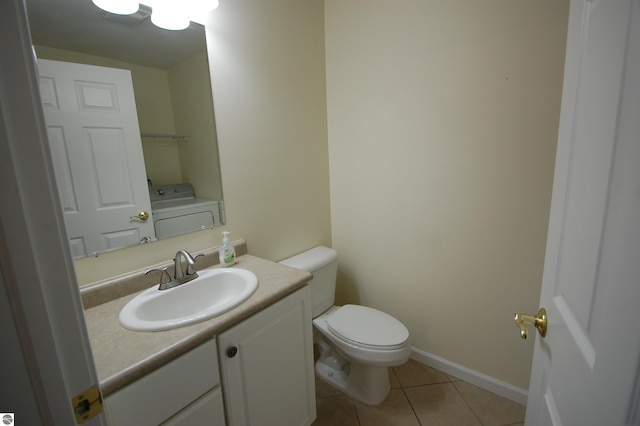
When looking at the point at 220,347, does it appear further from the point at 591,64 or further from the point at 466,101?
the point at 466,101

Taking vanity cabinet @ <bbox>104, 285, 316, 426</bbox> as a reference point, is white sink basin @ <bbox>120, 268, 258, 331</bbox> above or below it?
above

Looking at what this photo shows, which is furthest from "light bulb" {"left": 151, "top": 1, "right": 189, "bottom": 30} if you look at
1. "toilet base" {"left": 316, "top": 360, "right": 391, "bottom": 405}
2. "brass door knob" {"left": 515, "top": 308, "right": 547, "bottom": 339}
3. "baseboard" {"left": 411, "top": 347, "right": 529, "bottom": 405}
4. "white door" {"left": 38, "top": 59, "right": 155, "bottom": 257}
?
"baseboard" {"left": 411, "top": 347, "right": 529, "bottom": 405}

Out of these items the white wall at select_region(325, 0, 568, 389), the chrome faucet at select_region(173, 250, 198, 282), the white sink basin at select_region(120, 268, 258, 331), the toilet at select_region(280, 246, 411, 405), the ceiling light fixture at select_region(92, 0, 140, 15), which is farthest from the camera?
the toilet at select_region(280, 246, 411, 405)

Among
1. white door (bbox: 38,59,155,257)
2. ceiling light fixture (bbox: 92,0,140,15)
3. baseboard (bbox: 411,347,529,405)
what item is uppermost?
ceiling light fixture (bbox: 92,0,140,15)

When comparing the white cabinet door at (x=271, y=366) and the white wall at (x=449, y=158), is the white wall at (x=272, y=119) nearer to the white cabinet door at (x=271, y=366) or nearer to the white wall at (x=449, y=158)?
the white wall at (x=449, y=158)

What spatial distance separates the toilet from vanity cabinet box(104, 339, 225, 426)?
29.1 inches

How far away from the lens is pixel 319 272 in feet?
5.46

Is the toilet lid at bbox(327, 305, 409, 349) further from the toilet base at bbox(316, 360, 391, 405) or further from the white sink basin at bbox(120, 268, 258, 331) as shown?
the white sink basin at bbox(120, 268, 258, 331)

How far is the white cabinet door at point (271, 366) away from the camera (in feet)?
2.97

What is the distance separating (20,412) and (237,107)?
1308mm

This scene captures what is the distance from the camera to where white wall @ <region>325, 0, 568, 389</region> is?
49.6 inches

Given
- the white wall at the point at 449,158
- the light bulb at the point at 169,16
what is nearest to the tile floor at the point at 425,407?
the white wall at the point at 449,158

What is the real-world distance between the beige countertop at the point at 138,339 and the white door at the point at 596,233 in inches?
32.4

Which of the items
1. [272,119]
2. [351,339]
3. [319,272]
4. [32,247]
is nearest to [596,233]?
[32,247]
